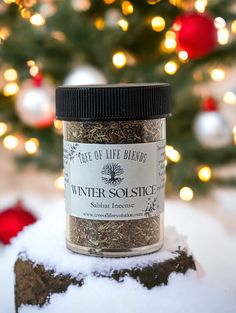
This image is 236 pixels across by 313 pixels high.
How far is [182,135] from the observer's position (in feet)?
6.12

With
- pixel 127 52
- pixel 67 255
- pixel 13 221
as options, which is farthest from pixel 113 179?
pixel 127 52

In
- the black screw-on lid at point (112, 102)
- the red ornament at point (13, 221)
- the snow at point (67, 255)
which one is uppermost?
the black screw-on lid at point (112, 102)

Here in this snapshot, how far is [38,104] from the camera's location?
5.17 ft

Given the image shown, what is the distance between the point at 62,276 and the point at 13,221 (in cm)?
72

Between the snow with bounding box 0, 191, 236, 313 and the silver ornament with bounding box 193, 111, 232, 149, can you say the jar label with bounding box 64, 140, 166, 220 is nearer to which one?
the snow with bounding box 0, 191, 236, 313

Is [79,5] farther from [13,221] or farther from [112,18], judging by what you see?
[13,221]

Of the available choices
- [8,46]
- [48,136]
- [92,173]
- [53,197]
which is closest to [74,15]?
[8,46]

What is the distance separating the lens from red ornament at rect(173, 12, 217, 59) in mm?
1477

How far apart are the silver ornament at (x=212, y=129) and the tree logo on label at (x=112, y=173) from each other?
2.92 ft

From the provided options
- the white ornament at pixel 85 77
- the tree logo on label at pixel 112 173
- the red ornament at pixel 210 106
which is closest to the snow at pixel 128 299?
the tree logo on label at pixel 112 173

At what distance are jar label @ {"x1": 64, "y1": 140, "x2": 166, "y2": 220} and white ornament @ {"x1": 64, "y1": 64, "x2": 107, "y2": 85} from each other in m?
0.74

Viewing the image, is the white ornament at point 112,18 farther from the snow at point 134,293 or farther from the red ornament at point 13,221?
the snow at point 134,293

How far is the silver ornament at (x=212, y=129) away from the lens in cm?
161

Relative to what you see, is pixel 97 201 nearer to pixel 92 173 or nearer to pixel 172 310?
pixel 92 173
